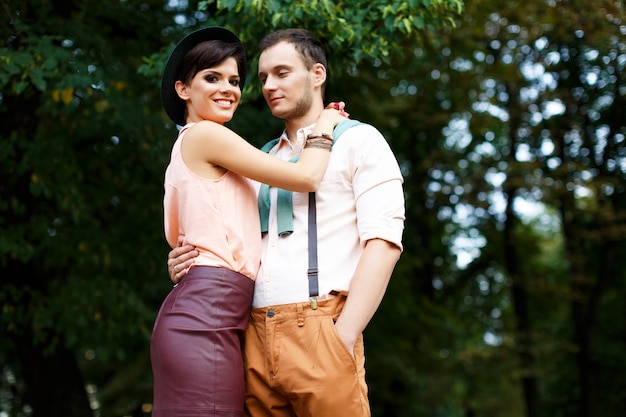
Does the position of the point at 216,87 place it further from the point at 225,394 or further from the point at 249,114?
the point at 249,114

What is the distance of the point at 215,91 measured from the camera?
304cm

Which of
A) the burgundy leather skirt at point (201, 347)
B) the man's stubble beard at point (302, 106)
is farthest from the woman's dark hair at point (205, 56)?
the burgundy leather skirt at point (201, 347)

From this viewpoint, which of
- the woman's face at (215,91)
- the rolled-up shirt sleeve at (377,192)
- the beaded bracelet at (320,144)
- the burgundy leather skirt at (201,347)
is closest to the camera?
the burgundy leather skirt at (201,347)

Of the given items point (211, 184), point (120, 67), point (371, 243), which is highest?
point (120, 67)

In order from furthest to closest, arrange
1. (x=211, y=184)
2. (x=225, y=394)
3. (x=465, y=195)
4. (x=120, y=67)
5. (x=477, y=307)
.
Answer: (x=477, y=307) < (x=465, y=195) < (x=120, y=67) < (x=211, y=184) < (x=225, y=394)

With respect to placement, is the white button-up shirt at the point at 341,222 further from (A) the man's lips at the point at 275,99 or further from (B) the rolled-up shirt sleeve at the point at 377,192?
(A) the man's lips at the point at 275,99

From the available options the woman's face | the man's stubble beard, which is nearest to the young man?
the man's stubble beard

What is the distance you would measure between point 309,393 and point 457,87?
862 centimetres

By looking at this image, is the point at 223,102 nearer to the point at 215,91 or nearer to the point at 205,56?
the point at 215,91

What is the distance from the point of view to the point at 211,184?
2.89 metres

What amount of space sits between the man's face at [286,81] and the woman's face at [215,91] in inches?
5.5

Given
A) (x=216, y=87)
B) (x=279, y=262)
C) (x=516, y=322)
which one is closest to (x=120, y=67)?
(x=216, y=87)

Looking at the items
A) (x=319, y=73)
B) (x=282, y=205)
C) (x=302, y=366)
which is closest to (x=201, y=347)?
(x=302, y=366)

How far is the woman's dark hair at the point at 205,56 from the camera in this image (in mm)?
3061
